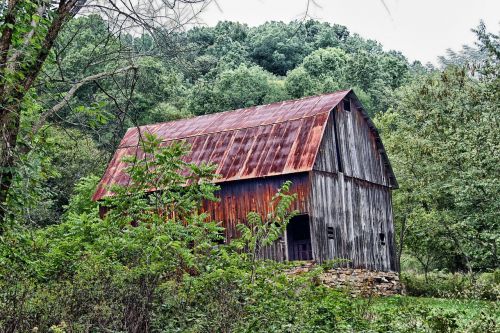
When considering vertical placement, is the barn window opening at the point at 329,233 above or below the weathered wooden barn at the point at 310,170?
A: below

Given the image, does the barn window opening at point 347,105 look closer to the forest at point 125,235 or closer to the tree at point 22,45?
the forest at point 125,235

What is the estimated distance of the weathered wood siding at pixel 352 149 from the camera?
2653cm

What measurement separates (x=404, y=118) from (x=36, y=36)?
42579mm

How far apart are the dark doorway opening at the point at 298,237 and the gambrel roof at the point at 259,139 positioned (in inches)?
129

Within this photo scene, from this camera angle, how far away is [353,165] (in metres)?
28.3

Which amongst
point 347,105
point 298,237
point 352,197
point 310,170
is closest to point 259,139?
point 310,170

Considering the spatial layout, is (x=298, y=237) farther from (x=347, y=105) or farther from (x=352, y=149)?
(x=347, y=105)

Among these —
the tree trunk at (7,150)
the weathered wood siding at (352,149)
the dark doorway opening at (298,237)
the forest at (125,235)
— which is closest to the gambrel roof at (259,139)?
the weathered wood siding at (352,149)

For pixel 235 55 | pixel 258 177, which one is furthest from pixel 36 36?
pixel 235 55

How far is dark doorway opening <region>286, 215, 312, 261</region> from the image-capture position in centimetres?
2808

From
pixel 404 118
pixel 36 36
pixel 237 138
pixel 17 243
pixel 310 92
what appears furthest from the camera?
pixel 310 92

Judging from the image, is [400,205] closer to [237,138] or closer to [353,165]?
[353,165]

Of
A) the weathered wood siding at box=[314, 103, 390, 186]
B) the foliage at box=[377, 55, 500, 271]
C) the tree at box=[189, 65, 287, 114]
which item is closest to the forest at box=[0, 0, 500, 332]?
the weathered wood siding at box=[314, 103, 390, 186]

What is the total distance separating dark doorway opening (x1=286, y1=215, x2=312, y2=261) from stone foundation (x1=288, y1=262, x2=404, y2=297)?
164 centimetres
